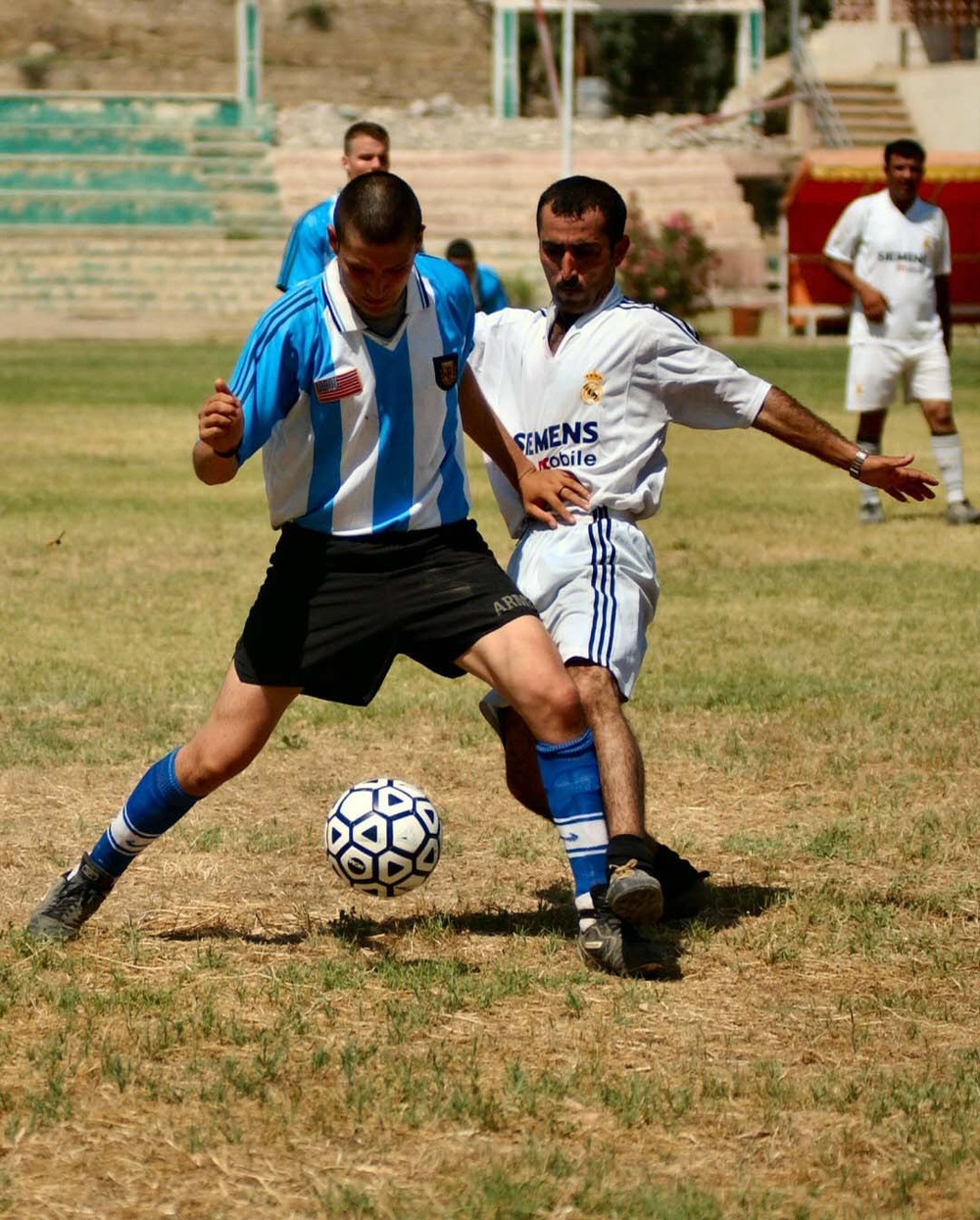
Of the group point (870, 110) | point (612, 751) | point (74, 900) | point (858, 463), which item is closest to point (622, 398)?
point (858, 463)

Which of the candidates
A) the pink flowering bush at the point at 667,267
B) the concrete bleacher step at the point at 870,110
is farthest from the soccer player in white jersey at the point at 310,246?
the concrete bleacher step at the point at 870,110

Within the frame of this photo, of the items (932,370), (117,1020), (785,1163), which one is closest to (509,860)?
(117,1020)

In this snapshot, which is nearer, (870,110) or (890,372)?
(890,372)

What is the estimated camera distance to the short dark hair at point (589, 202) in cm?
598

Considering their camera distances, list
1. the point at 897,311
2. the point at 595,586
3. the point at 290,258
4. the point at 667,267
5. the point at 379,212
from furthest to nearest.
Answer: the point at 667,267
the point at 897,311
the point at 290,258
the point at 595,586
the point at 379,212

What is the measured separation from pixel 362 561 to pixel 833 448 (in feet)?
4.62

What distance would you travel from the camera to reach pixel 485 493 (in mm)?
16156

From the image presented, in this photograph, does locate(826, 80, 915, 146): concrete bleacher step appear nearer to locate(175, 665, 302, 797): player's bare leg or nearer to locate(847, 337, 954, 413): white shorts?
locate(847, 337, 954, 413): white shorts

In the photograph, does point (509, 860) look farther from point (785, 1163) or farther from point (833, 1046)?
point (785, 1163)

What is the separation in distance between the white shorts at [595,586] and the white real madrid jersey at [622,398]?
0.11 metres

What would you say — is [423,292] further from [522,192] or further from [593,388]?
[522,192]

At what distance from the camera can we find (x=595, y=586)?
5.90 m

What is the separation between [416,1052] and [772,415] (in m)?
2.21

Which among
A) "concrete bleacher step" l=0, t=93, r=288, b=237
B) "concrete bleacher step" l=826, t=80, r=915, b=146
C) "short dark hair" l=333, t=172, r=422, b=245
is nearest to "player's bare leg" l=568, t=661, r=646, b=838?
"short dark hair" l=333, t=172, r=422, b=245
